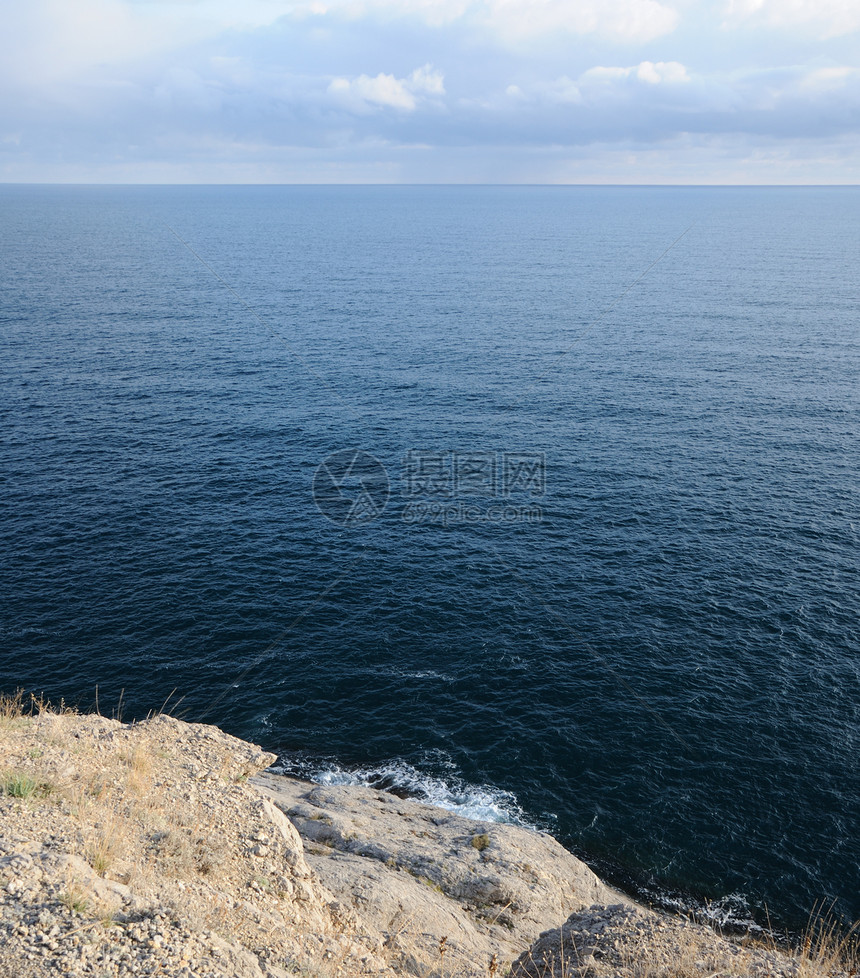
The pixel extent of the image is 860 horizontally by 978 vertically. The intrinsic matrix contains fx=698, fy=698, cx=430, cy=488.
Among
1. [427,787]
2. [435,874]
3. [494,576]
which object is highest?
[494,576]

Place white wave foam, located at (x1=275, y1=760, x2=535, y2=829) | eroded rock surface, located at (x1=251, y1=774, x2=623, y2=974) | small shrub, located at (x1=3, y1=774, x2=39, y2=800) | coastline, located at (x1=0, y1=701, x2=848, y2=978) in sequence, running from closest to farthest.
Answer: coastline, located at (x1=0, y1=701, x2=848, y2=978)
small shrub, located at (x1=3, y1=774, x2=39, y2=800)
eroded rock surface, located at (x1=251, y1=774, x2=623, y2=974)
white wave foam, located at (x1=275, y1=760, x2=535, y2=829)

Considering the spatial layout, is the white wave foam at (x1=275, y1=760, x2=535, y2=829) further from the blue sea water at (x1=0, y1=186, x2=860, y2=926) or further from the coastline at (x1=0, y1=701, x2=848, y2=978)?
the coastline at (x1=0, y1=701, x2=848, y2=978)

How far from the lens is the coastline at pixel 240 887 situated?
16.5 meters

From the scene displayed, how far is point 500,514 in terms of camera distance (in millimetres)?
75250

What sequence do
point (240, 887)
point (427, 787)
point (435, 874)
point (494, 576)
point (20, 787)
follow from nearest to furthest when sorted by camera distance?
1. point (240, 887)
2. point (20, 787)
3. point (435, 874)
4. point (427, 787)
5. point (494, 576)

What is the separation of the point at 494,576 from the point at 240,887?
45.4 metres

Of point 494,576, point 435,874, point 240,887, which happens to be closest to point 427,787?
point 435,874

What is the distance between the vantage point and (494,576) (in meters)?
65.4

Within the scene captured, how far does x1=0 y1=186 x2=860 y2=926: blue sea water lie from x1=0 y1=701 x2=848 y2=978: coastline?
12121 mm

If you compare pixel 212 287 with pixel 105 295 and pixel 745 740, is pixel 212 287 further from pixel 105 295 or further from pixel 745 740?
pixel 745 740

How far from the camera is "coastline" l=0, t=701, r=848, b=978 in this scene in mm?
16516

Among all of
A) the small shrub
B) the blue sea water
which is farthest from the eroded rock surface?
the small shrub

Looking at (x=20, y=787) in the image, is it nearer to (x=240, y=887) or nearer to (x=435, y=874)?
(x=240, y=887)

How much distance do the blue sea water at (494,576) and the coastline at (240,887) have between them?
1212cm
